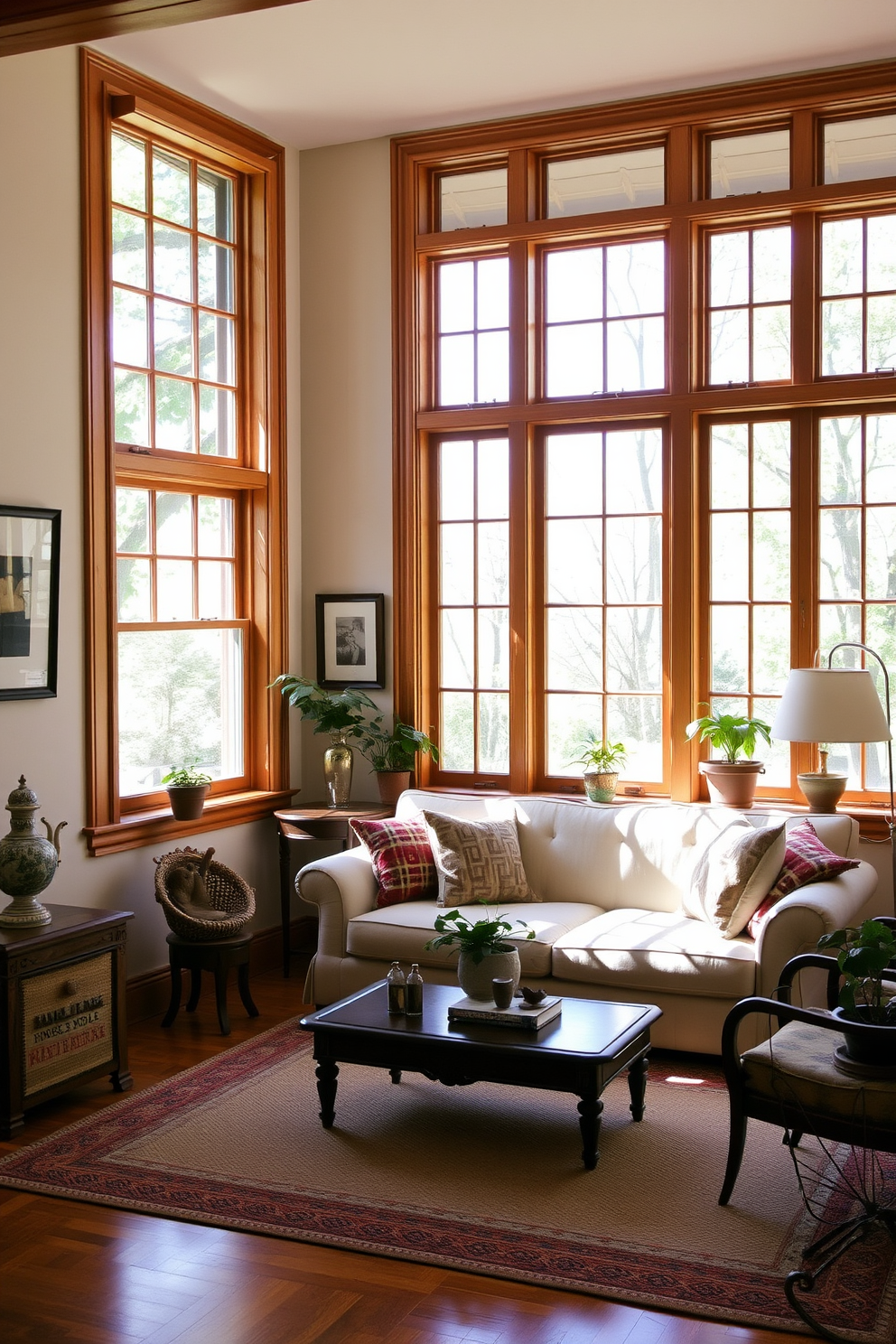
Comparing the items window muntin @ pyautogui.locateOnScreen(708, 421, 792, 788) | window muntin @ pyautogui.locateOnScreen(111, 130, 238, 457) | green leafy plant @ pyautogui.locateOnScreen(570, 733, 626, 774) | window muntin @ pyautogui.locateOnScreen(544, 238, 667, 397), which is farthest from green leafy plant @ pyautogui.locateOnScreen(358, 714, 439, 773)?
window muntin @ pyautogui.locateOnScreen(544, 238, 667, 397)

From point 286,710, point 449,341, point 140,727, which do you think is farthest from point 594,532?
point 140,727

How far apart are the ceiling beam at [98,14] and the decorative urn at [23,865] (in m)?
2.48

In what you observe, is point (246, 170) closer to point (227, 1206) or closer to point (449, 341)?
point (449, 341)

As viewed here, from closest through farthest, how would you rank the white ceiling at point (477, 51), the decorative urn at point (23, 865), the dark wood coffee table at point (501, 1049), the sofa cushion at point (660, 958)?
1. the dark wood coffee table at point (501, 1049)
2. the decorative urn at point (23, 865)
3. the sofa cushion at point (660, 958)
4. the white ceiling at point (477, 51)

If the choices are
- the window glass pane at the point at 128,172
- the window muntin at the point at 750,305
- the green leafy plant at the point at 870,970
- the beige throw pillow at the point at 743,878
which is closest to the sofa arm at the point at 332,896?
the beige throw pillow at the point at 743,878

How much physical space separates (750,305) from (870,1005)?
3.66 metres

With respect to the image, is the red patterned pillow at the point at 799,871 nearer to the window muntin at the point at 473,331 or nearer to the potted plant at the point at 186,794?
the potted plant at the point at 186,794

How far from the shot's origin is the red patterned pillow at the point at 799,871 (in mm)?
5047

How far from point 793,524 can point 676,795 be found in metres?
1.36

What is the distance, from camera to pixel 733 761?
19.5ft

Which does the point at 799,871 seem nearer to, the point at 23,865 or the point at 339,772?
the point at 339,772

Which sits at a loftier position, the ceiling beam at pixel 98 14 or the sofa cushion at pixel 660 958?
the ceiling beam at pixel 98 14

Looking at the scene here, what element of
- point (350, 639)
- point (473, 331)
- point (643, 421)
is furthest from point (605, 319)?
point (350, 639)

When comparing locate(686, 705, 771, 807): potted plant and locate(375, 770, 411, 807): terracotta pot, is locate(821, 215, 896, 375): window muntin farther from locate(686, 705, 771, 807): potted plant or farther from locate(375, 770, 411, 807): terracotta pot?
locate(375, 770, 411, 807): terracotta pot
